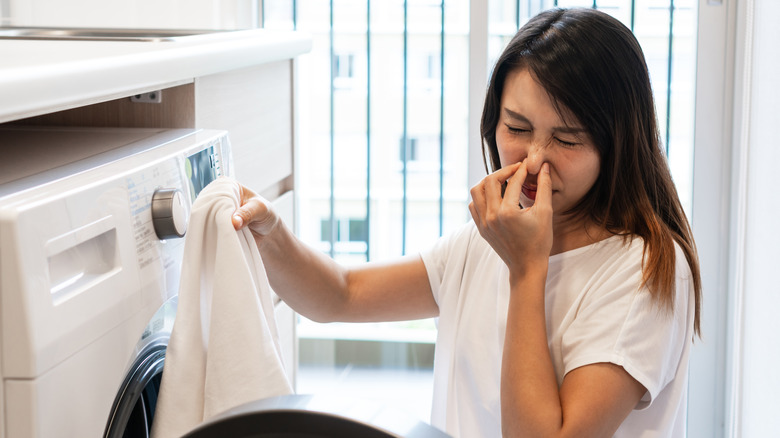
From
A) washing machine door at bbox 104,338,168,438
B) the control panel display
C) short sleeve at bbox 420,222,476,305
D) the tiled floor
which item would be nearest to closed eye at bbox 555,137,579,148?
short sleeve at bbox 420,222,476,305

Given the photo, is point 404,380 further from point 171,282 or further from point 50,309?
Result: point 50,309

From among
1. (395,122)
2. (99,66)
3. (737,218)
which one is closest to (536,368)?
(99,66)

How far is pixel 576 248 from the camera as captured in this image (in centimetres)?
112

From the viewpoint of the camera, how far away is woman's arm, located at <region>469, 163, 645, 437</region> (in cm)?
95

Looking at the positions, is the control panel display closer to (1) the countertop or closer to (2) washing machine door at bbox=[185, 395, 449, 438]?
(1) the countertop

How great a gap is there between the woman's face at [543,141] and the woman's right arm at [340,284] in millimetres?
325

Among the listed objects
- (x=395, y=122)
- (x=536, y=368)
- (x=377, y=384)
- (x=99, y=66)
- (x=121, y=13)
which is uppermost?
(x=121, y=13)

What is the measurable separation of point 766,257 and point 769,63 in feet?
1.36

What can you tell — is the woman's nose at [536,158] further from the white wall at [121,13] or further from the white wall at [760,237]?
the white wall at [121,13]

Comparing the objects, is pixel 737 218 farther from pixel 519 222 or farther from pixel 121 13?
pixel 121 13

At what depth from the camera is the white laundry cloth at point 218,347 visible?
2.59ft

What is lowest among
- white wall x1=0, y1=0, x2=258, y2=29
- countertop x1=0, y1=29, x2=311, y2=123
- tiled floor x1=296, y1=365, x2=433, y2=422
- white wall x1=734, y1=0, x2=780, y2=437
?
tiled floor x1=296, y1=365, x2=433, y2=422

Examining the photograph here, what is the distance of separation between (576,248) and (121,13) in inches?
45.9

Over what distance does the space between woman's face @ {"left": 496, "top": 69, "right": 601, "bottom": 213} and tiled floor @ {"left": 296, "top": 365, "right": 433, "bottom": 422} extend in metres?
1.44
